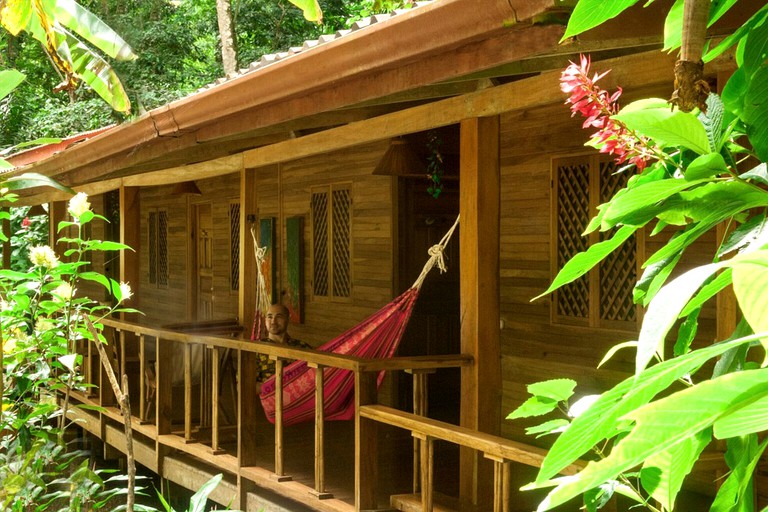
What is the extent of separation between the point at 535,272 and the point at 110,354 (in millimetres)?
3980

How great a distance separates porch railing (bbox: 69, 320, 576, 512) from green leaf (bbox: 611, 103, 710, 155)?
2.31 meters

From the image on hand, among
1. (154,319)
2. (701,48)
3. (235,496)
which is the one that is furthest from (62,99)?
(701,48)

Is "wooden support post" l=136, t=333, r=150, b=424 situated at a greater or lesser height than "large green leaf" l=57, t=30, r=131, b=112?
lesser

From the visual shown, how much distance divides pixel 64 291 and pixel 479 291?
5.43 ft

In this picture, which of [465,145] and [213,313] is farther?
[213,313]

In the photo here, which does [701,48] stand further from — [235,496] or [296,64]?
[235,496]

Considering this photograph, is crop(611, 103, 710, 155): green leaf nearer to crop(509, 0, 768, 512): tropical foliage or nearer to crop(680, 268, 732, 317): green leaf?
crop(509, 0, 768, 512): tropical foliage

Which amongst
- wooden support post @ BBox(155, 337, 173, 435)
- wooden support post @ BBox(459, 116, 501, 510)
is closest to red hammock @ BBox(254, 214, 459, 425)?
wooden support post @ BBox(155, 337, 173, 435)

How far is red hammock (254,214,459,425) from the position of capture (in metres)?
5.39

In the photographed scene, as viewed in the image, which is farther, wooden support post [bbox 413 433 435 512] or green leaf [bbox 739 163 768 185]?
wooden support post [bbox 413 433 435 512]

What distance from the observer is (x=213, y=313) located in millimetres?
11570

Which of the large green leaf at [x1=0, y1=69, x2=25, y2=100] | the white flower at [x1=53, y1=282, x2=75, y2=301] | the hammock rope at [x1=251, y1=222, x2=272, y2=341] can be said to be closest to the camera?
the large green leaf at [x1=0, y1=69, x2=25, y2=100]

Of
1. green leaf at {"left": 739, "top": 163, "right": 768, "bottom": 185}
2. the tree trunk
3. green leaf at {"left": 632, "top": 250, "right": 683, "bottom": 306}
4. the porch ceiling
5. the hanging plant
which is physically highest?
the tree trunk

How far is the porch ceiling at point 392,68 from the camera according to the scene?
9.52 ft
